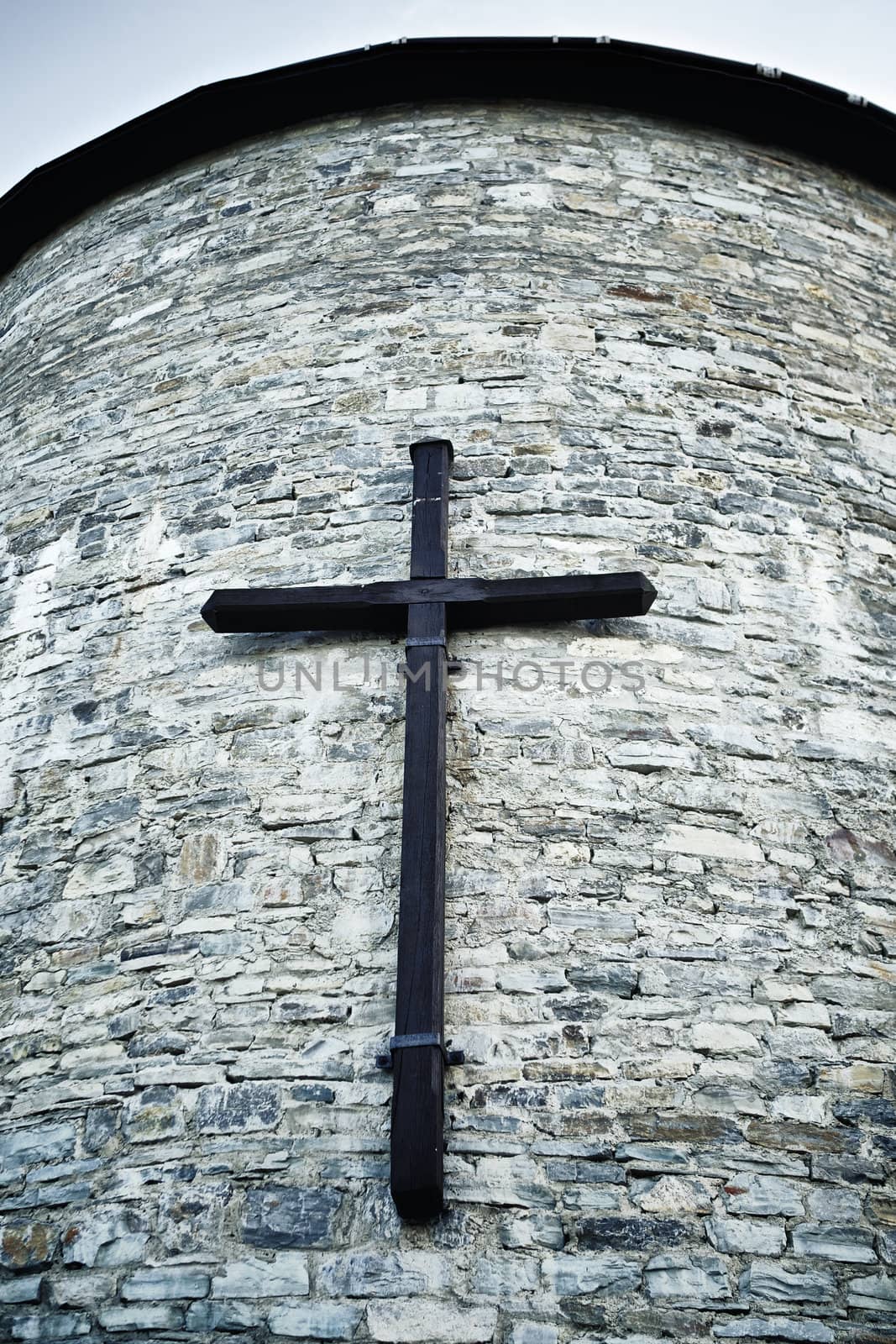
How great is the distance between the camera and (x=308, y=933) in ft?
11.1

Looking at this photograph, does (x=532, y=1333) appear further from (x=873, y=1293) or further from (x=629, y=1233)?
(x=873, y=1293)

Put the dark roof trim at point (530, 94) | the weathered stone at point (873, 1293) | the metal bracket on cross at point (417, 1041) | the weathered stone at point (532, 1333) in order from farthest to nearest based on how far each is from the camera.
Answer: the dark roof trim at point (530, 94)
the metal bracket on cross at point (417, 1041)
the weathered stone at point (873, 1293)
the weathered stone at point (532, 1333)

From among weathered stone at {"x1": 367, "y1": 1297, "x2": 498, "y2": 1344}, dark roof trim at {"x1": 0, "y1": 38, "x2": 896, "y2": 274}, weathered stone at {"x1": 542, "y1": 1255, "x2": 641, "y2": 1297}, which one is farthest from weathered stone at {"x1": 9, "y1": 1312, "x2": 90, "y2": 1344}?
dark roof trim at {"x1": 0, "y1": 38, "x2": 896, "y2": 274}

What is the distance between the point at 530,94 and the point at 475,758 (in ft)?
11.0

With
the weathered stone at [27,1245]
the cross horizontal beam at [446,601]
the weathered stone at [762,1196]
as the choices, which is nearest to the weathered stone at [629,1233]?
the weathered stone at [762,1196]

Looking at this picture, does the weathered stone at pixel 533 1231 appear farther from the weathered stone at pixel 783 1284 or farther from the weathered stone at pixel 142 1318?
the weathered stone at pixel 142 1318

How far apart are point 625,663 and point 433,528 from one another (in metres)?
0.77

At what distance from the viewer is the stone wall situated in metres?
2.96

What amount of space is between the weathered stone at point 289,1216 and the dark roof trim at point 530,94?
15.0 feet

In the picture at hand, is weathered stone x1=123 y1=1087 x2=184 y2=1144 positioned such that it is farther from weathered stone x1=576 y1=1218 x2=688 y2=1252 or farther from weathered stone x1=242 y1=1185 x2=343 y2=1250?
weathered stone x1=576 y1=1218 x2=688 y2=1252

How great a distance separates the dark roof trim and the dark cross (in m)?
2.23

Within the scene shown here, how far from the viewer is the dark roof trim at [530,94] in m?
5.20

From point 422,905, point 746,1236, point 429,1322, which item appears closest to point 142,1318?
point 429,1322

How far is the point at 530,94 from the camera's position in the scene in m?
5.34
